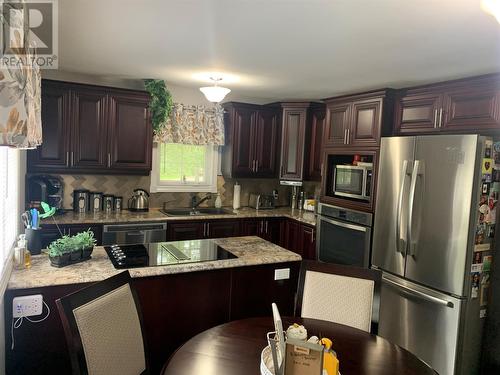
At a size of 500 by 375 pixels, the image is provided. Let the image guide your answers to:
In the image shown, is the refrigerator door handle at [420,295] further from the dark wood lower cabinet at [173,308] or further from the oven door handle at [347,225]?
the dark wood lower cabinet at [173,308]

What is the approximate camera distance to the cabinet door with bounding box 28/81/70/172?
3574 millimetres

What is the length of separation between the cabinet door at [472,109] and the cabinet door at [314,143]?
1682 mm

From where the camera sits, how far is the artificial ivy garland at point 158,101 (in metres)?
3.99

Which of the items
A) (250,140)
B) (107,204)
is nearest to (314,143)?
(250,140)

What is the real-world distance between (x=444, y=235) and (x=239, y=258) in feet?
4.92

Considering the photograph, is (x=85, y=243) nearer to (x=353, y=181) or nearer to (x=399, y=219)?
(x=399, y=219)

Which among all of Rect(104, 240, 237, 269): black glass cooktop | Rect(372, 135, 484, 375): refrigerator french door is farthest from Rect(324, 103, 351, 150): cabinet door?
Rect(104, 240, 237, 269): black glass cooktop

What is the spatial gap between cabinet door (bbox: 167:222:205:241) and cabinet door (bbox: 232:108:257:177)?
928 millimetres

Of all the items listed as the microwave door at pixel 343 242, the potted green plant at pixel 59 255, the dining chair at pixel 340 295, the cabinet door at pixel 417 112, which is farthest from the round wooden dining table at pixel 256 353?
the cabinet door at pixel 417 112

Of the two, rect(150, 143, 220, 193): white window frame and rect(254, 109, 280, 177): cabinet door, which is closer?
rect(150, 143, 220, 193): white window frame

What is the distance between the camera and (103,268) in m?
2.11

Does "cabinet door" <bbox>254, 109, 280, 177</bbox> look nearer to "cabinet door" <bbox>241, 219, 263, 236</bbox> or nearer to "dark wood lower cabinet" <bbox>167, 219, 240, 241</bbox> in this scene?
"cabinet door" <bbox>241, 219, 263, 236</bbox>

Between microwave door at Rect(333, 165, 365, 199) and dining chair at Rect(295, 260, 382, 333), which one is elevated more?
microwave door at Rect(333, 165, 365, 199)

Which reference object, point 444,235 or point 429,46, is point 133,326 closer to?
point 444,235
